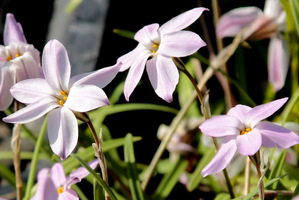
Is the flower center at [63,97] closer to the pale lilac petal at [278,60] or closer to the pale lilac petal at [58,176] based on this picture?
the pale lilac petal at [58,176]

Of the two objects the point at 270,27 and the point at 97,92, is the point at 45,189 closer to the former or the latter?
the point at 97,92

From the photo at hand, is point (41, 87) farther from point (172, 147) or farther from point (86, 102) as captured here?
point (172, 147)

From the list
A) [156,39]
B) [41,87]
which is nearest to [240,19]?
[156,39]

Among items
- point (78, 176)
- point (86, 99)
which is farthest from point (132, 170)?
point (86, 99)

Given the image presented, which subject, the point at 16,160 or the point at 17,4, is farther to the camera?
the point at 17,4

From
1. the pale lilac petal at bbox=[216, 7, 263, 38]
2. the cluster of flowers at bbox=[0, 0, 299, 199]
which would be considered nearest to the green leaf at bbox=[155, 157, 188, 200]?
the pale lilac petal at bbox=[216, 7, 263, 38]

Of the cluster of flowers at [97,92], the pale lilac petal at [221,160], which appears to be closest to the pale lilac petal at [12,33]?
the cluster of flowers at [97,92]
